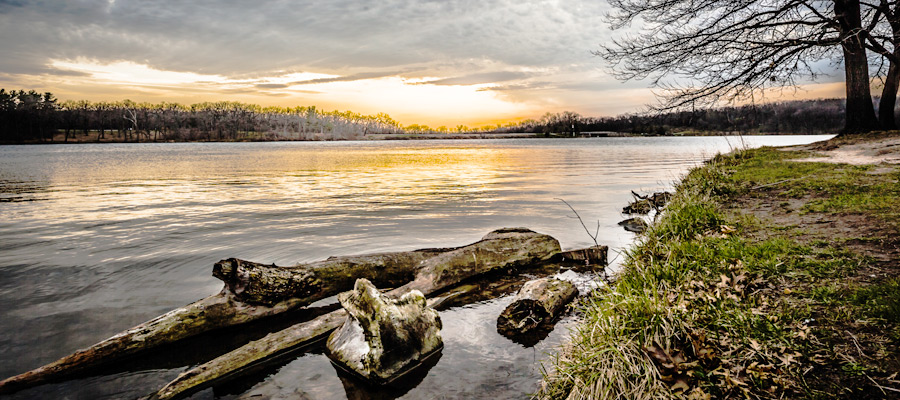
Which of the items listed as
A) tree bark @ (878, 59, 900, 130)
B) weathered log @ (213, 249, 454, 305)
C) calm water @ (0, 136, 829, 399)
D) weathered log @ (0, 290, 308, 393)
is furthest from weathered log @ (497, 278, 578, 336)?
tree bark @ (878, 59, 900, 130)

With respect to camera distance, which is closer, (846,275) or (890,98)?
(846,275)

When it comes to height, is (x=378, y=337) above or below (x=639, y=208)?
below

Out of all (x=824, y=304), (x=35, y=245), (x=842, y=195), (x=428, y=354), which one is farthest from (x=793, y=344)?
(x=35, y=245)

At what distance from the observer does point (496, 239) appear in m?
8.27

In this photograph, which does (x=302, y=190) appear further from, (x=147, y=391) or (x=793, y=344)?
(x=793, y=344)

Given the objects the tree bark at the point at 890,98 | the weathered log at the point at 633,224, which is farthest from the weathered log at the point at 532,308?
the tree bark at the point at 890,98

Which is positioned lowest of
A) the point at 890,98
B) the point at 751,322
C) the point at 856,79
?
the point at 751,322

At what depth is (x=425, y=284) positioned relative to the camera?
6750 millimetres

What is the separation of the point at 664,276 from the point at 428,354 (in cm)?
298

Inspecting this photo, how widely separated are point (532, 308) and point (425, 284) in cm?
168

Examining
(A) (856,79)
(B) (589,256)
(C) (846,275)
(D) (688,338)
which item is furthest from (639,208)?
(A) (856,79)

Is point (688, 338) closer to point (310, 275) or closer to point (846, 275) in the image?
point (846, 275)

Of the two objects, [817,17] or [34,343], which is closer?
[34,343]

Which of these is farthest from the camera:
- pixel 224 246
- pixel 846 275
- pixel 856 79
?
pixel 856 79
